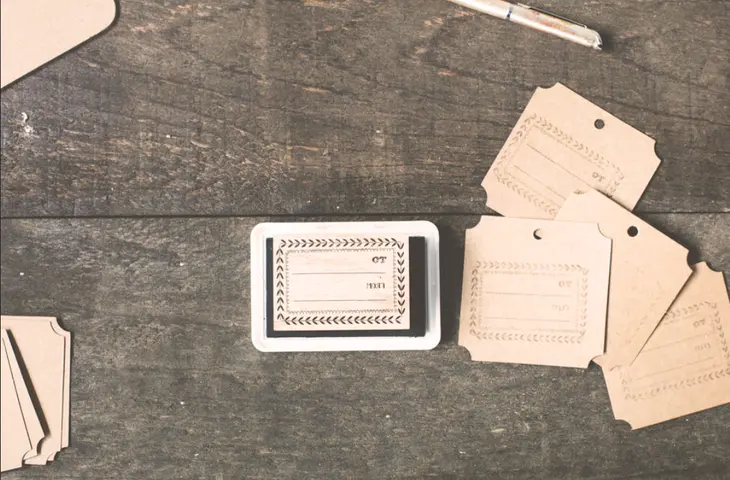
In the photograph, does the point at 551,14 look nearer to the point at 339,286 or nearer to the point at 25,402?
the point at 339,286

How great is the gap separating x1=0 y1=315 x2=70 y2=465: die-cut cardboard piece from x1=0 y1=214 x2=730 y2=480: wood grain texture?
14 millimetres

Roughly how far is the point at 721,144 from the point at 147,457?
72cm

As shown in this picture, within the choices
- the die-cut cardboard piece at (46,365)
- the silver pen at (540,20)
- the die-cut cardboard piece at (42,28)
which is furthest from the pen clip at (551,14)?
the die-cut cardboard piece at (46,365)

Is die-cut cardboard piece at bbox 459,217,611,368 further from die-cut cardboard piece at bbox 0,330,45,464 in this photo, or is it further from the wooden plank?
die-cut cardboard piece at bbox 0,330,45,464

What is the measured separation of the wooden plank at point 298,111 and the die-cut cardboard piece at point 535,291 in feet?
0.18

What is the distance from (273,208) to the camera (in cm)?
92

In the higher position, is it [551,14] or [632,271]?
[551,14]

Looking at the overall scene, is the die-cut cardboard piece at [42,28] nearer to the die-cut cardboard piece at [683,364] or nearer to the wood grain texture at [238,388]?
the wood grain texture at [238,388]

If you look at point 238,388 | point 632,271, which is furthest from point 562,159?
point 238,388

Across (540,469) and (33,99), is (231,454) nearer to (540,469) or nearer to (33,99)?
(540,469)

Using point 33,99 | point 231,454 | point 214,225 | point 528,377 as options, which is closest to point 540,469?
point 528,377

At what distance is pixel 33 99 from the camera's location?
0.92 metres

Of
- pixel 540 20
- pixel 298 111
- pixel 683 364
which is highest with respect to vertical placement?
pixel 540 20

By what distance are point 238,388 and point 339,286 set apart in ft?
0.53
